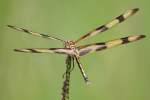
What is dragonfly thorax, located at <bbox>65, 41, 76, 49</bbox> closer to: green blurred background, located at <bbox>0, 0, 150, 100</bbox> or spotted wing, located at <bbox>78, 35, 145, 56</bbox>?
spotted wing, located at <bbox>78, 35, 145, 56</bbox>

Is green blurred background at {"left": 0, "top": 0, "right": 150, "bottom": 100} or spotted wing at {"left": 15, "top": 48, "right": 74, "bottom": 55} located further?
green blurred background at {"left": 0, "top": 0, "right": 150, "bottom": 100}

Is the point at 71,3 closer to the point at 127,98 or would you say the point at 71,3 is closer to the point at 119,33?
the point at 119,33

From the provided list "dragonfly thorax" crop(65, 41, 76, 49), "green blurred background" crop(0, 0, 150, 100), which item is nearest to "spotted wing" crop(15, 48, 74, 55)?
"dragonfly thorax" crop(65, 41, 76, 49)

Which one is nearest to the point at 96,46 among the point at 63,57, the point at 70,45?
the point at 70,45

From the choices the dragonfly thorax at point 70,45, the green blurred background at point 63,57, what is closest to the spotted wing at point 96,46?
the dragonfly thorax at point 70,45

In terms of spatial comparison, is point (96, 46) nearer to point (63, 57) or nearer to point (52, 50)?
point (52, 50)

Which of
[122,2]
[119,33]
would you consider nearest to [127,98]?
[119,33]

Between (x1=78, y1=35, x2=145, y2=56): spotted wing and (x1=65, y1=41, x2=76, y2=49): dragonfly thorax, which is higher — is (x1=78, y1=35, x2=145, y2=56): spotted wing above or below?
below

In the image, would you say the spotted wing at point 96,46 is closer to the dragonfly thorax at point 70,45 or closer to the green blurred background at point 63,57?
the dragonfly thorax at point 70,45
